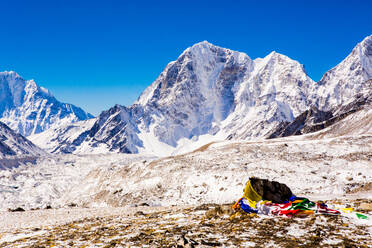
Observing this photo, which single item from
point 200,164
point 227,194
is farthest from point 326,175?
point 200,164

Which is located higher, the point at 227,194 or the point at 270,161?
the point at 270,161

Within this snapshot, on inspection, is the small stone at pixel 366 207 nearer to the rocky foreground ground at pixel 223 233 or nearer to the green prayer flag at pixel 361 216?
the rocky foreground ground at pixel 223 233

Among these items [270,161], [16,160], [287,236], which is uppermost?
[16,160]

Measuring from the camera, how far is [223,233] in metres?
11.3

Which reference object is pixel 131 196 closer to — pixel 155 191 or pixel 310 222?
pixel 155 191

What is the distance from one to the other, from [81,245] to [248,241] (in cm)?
589

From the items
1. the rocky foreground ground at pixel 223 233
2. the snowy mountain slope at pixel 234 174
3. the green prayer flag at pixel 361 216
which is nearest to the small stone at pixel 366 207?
the rocky foreground ground at pixel 223 233

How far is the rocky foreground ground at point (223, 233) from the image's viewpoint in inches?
396

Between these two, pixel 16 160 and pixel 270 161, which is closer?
pixel 270 161

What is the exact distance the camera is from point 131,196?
113 feet

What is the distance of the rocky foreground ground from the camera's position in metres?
10.1

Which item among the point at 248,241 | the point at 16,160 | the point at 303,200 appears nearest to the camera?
the point at 248,241

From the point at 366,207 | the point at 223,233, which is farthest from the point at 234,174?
the point at 223,233

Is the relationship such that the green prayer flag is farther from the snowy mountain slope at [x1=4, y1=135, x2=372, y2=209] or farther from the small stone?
the snowy mountain slope at [x1=4, y1=135, x2=372, y2=209]
